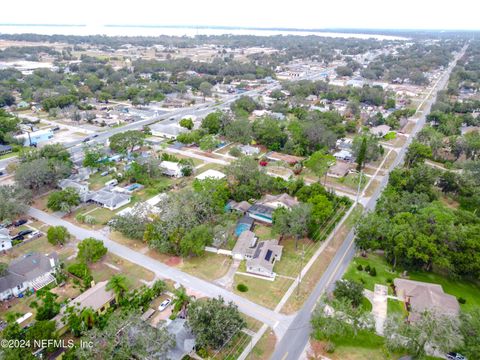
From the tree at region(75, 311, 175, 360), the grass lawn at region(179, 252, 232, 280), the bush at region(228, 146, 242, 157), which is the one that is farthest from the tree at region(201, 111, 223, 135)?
the tree at region(75, 311, 175, 360)

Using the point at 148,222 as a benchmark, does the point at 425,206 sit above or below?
above

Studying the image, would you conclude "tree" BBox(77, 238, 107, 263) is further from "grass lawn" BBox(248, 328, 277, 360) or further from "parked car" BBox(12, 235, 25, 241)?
"grass lawn" BBox(248, 328, 277, 360)

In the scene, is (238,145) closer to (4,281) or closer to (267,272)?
(267,272)

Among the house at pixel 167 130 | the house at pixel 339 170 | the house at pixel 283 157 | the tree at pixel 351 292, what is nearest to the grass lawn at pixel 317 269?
the tree at pixel 351 292

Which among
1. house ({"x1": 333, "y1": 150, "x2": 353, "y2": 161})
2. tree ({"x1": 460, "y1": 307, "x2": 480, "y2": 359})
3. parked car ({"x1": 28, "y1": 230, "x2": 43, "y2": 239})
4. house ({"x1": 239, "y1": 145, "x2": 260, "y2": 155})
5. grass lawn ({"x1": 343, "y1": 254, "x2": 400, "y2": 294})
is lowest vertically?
parked car ({"x1": 28, "y1": 230, "x2": 43, "y2": 239})

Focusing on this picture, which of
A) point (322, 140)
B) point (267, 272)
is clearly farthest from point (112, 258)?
point (322, 140)
